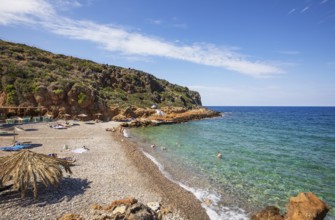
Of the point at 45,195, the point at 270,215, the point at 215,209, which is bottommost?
the point at 215,209

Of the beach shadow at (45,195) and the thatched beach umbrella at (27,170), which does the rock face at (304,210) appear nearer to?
the beach shadow at (45,195)

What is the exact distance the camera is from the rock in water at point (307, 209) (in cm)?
722

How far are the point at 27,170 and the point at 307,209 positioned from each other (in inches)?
438

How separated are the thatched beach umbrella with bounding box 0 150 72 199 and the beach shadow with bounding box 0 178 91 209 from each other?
38 cm

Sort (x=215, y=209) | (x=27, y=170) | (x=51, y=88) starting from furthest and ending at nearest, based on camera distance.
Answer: (x=51, y=88) < (x=215, y=209) < (x=27, y=170)

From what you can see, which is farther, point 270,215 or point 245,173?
point 245,173

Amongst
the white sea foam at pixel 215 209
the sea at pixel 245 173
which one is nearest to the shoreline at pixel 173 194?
the white sea foam at pixel 215 209

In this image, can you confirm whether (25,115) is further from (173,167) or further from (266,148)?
(266,148)

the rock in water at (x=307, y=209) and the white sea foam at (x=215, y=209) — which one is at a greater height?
the rock in water at (x=307, y=209)

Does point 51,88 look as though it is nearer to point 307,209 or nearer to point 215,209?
point 215,209

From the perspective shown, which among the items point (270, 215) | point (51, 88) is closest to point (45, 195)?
point (270, 215)

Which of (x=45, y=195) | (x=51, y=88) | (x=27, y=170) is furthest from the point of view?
(x=51, y=88)

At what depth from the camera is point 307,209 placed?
24.0 feet

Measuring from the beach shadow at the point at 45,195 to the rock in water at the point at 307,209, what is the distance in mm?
9273
